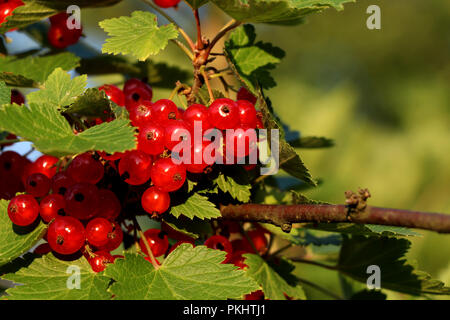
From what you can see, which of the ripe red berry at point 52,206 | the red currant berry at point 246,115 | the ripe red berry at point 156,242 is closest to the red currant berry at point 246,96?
the red currant berry at point 246,115

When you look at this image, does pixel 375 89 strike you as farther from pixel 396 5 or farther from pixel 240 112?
pixel 240 112

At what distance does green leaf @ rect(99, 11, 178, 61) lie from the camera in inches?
43.7

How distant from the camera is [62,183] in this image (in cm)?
A: 111

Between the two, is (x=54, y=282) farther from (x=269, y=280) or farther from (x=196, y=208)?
(x=269, y=280)

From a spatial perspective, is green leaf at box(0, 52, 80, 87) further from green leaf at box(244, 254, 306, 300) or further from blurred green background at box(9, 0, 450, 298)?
green leaf at box(244, 254, 306, 300)

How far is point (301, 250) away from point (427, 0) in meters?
4.05

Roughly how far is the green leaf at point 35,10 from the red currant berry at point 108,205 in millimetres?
497

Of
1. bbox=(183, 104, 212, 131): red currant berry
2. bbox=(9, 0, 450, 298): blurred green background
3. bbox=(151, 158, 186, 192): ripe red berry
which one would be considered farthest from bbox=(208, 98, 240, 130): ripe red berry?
bbox=(9, 0, 450, 298): blurred green background

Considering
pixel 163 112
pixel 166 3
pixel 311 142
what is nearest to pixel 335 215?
pixel 163 112

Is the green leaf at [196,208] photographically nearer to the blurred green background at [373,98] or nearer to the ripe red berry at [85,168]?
the ripe red berry at [85,168]

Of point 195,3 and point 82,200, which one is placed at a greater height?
point 195,3

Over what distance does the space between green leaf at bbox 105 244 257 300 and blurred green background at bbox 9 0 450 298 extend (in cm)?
73

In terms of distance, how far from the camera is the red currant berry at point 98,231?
105 cm

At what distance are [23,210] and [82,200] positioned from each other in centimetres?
13
